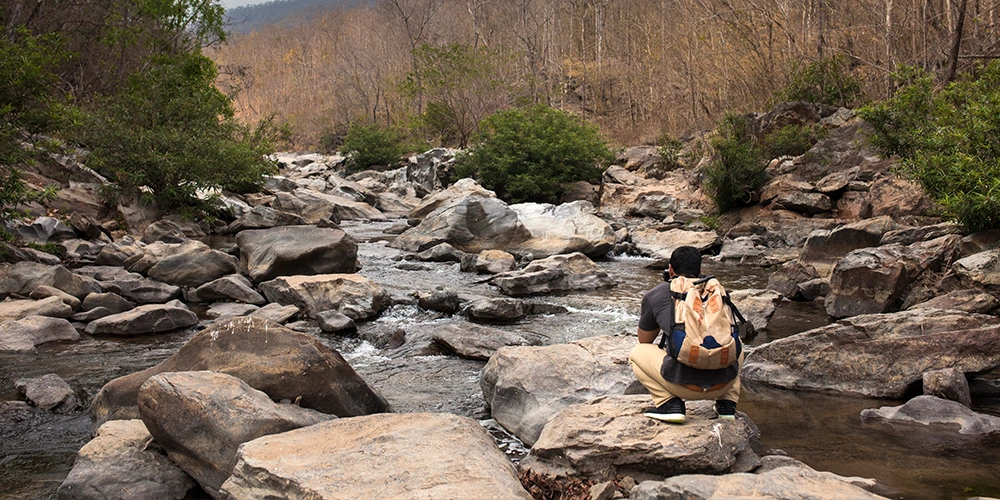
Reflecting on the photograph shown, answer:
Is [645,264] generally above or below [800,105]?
below

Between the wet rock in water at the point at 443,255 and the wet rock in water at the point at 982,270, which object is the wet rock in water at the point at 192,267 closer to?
the wet rock in water at the point at 443,255

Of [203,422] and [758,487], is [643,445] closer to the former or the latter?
[758,487]

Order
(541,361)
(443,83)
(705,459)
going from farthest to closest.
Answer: (443,83)
(541,361)
(705,459)

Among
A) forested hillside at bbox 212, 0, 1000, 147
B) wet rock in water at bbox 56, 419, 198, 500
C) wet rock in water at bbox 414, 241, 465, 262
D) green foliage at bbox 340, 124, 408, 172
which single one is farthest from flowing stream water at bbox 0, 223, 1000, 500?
green foliage at bbox 340, 124, 408, 172

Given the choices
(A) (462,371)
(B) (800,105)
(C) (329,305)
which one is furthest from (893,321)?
(B) (800,105)

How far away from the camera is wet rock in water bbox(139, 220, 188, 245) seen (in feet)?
43.5

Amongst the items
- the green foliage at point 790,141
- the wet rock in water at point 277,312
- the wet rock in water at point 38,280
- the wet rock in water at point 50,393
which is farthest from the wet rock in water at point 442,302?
the green foliage at point 790,141

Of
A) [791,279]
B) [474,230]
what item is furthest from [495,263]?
[791,279]

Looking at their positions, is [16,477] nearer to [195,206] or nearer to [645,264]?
[645,264]

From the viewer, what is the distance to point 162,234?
13422 millimetres

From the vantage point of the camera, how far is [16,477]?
428 cm

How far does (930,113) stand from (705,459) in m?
9.96

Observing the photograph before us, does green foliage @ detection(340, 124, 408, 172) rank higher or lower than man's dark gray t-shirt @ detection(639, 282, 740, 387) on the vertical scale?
lower

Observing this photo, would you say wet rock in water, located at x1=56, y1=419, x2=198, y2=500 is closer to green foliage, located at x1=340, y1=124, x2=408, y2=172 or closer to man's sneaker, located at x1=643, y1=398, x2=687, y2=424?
man's sneaker, located at x1=643, y1=398, x2=687, y2=424
